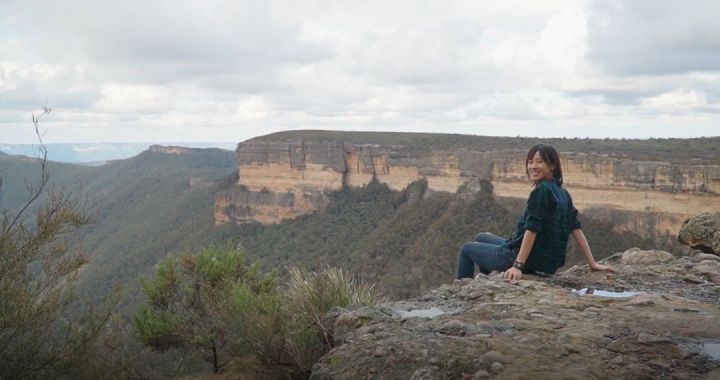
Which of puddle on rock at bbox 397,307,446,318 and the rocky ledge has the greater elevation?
the rocky ledge

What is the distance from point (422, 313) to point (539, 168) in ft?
5.67

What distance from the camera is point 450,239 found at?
34.2 metres

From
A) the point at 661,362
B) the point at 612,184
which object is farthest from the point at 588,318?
the point at 612,184

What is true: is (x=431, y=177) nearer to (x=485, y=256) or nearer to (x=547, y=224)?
(x=485, y=256)

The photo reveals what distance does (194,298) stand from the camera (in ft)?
25.7

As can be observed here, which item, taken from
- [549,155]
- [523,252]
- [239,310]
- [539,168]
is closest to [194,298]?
[239,310]

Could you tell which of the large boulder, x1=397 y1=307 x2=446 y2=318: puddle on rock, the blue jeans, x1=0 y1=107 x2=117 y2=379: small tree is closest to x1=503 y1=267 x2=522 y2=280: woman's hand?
the blue jeans

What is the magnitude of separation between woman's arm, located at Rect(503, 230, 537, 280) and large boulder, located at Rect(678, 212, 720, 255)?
11.0 feet

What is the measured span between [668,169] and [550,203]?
2656 centimetres

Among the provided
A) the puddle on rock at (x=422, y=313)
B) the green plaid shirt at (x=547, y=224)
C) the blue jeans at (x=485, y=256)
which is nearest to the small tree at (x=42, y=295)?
the puddle on rock at (x=422, y=313)

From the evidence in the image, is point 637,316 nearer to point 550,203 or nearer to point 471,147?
point 550,203

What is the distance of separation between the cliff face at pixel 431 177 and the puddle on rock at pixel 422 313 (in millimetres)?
25741

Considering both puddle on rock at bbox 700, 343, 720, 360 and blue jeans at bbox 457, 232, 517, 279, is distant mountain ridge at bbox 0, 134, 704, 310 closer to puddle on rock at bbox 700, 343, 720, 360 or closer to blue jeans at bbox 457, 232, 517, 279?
blue jeans at bbox 457, 232, 517, 279

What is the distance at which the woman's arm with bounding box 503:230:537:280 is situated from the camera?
17.2 feet
